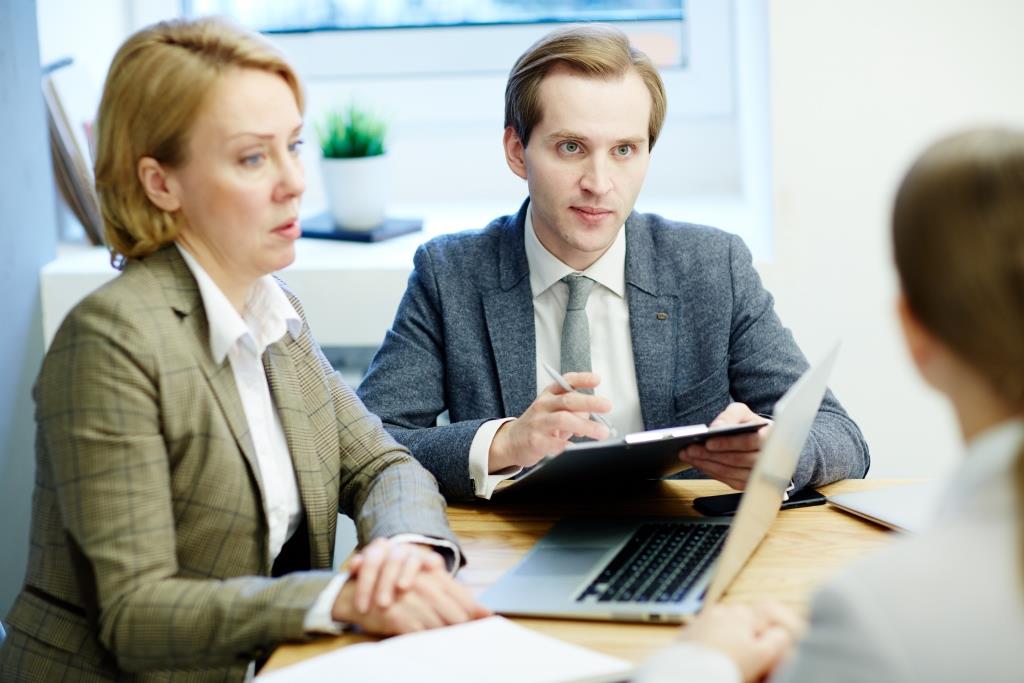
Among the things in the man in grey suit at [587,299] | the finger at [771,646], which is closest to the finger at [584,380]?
the man in grey suit at [587,299]

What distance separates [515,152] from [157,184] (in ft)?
2.34

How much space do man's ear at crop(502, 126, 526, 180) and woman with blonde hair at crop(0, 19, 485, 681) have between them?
0.54 metres


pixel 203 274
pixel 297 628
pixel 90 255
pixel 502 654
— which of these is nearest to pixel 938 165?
pixel 502 654

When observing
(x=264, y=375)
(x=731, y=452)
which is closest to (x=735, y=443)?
(x=731, y=452)

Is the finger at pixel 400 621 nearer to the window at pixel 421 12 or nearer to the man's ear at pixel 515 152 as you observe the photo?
the man's ear at pixel 515 152

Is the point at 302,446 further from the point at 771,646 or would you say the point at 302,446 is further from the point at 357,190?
the point at 357,190

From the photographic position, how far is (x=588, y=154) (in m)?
1.81

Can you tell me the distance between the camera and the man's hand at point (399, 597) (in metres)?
1.23

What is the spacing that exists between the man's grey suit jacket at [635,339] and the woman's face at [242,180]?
1.51 feet

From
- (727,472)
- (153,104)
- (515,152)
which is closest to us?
(153,104)

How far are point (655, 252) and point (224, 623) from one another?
0.96 meters

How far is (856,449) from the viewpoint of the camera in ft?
5.63

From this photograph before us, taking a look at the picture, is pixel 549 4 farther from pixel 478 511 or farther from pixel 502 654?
pixel 502 654

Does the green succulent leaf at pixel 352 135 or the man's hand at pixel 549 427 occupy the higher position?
the green succulent leaf at pixel 352 135
